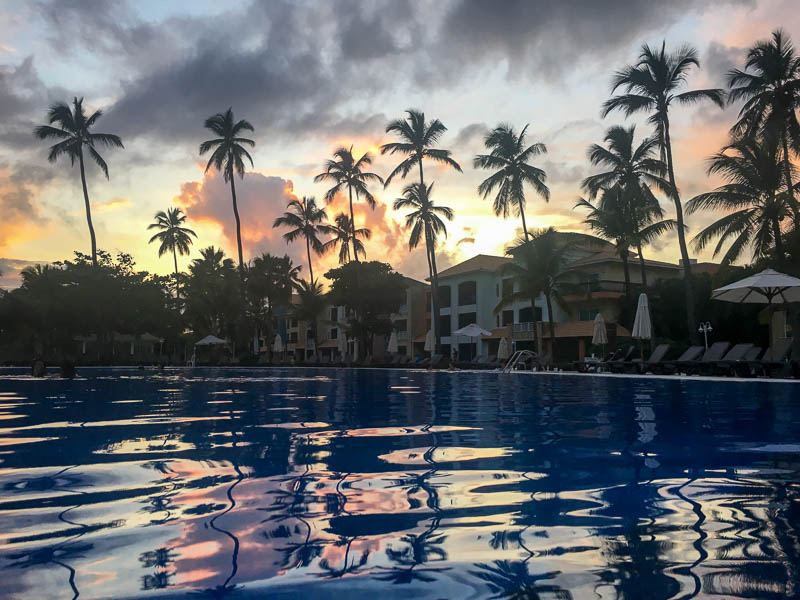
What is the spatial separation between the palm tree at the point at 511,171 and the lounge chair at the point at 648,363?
16146 mm

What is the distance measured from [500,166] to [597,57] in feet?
73.1

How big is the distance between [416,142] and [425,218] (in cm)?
502

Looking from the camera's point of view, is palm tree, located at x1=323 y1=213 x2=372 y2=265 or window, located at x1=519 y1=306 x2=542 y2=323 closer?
window, located at x1=519 y1=306 x2=542 y2=323

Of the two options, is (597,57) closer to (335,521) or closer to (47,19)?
(47,19)

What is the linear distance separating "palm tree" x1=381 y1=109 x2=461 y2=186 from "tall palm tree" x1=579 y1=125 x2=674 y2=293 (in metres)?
10.2

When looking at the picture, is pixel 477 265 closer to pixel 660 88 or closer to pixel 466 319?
pixel 466 319

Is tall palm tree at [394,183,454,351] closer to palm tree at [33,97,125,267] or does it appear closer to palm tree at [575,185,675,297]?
palm tree at [575,185,675,297]

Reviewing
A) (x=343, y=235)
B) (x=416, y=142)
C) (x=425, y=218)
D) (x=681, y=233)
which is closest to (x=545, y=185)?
(x=425, y=218)

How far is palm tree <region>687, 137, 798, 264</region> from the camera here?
26094mm

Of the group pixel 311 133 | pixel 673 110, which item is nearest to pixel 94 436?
pixel 311 133

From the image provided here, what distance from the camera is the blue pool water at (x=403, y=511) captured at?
10.1 ft

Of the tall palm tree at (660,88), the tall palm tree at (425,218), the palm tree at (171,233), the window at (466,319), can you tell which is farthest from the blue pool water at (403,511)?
the palm tree at (171,233)

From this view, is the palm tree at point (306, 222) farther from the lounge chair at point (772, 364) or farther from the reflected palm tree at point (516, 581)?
the reflected palm tree at point (516, 581)

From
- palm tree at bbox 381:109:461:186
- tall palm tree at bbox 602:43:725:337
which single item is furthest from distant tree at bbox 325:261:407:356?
tall palm tree at bbox 602:43:725:337
